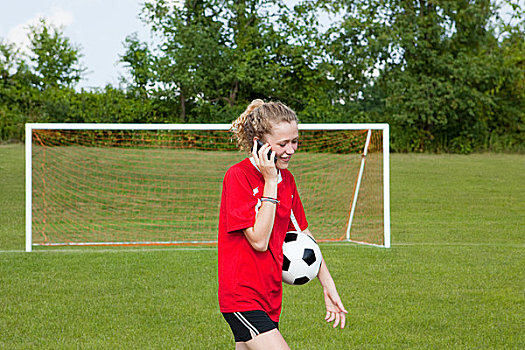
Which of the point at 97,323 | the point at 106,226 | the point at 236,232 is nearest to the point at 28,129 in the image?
the point at 106,226

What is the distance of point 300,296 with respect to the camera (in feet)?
20.4

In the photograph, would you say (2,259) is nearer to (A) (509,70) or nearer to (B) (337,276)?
(B) (337,276)

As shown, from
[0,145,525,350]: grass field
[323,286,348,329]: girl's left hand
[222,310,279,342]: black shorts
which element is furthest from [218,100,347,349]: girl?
[0,145,525,350]: grass field

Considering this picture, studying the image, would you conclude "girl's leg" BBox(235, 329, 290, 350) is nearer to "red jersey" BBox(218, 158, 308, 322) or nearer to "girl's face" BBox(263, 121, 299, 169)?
"red jersey" BBox(218, 158, 308, 322)

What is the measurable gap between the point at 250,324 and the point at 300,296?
388 cm

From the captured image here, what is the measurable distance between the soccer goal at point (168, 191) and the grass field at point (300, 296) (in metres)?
0.88

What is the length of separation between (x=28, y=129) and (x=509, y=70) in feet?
79.4

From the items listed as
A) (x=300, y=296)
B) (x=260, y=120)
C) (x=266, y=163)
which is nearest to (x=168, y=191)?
(x=300, y=296)

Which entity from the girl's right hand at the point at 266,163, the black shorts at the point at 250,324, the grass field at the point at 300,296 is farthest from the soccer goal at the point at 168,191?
the black shorts at the point at 250,324

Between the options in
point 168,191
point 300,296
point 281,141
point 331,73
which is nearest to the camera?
point 281,141

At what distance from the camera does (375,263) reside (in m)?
7.93

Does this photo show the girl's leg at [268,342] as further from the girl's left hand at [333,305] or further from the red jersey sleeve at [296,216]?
the red jersey sleeve at [296,216]

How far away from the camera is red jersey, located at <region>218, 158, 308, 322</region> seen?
2443mm

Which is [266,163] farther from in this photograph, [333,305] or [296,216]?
[333,305]
